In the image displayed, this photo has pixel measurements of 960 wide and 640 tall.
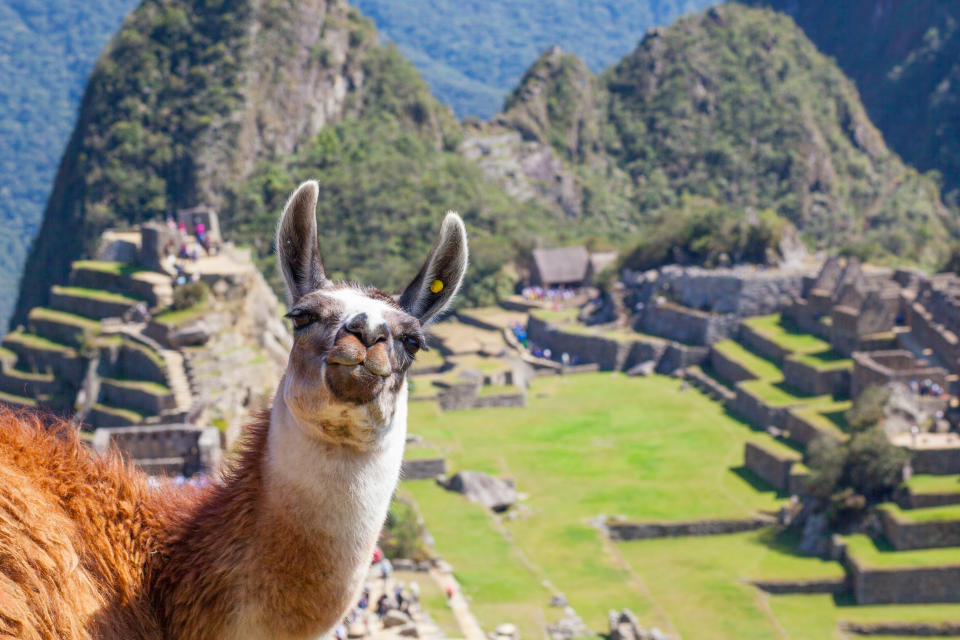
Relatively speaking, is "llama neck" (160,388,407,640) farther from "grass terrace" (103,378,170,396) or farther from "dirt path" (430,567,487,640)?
"grass terrace" (103,378,170,396)

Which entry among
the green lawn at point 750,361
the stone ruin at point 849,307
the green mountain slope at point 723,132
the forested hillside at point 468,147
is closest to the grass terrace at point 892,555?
the stone ruin at point 849,307

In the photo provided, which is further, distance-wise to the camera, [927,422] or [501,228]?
[501,228]

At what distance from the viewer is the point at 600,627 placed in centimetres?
1812

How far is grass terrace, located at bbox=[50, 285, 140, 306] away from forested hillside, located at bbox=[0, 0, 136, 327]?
101 ft

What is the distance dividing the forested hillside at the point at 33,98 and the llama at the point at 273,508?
194 feet

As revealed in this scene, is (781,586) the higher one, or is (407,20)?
(407,20)

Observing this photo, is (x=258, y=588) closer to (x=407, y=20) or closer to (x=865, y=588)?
(x=865, y=588)

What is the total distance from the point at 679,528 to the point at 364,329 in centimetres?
2123

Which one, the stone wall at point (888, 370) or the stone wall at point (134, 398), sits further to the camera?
the stone wall at point (888, 370)

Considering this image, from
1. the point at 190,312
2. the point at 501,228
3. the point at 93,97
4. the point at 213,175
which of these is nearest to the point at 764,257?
the point at 501,228

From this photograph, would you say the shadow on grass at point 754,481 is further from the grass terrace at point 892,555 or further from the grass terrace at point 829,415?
the grass terrace at point 892,555

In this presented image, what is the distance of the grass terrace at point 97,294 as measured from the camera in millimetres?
29094

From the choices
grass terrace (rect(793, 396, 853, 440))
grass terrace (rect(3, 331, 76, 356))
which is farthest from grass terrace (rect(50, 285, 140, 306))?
grass terrace (rect(793, 396, 853, 440))

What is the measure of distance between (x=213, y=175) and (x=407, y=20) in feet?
123
